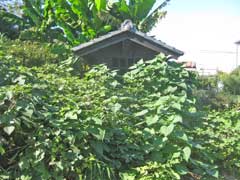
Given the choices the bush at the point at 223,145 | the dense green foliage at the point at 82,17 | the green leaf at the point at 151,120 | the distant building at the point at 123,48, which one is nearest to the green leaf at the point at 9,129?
the green leaf at the point at 151,120

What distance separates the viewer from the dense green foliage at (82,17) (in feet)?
55.2

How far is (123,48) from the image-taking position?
37.1ft

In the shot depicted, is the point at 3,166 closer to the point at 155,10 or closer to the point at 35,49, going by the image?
the point at 35,49

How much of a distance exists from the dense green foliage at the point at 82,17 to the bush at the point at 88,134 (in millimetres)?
12119

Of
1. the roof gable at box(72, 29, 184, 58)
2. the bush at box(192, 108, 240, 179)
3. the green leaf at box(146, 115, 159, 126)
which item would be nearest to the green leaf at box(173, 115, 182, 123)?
the green leaf at box(146, 115, 159, 126)

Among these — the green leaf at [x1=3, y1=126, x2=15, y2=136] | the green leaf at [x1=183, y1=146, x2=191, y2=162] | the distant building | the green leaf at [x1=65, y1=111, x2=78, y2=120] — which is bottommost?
the green leaf at [x1=183, y1=146, x2=191, y2=162]

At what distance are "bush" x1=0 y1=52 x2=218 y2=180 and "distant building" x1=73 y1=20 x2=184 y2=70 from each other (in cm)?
619

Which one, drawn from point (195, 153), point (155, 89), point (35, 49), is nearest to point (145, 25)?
point (35, 49)

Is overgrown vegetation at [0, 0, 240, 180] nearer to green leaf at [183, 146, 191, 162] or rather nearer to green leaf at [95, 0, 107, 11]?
green leaf at [183, 146, 191, 162]

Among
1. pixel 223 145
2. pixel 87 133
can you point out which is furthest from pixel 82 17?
pixel 87 133

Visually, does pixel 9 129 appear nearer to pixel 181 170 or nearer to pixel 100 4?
pixel 181 170

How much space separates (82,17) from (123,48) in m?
6.10

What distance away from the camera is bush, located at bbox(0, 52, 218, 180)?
138 inches

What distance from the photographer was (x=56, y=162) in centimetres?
346
